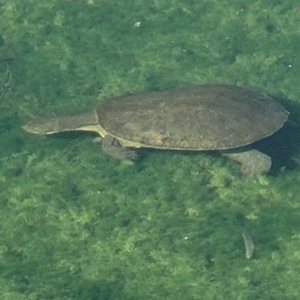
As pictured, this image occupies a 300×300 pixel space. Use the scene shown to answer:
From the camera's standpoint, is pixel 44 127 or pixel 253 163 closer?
pixel 253 163

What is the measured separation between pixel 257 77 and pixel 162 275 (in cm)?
289

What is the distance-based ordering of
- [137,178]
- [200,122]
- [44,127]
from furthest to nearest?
[44,127], [137,178], [200,122]

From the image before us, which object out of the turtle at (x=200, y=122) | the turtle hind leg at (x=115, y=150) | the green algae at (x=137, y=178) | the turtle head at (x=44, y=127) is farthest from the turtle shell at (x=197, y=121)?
the turtle head at (x=44, y=127)

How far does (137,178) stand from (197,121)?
80cm

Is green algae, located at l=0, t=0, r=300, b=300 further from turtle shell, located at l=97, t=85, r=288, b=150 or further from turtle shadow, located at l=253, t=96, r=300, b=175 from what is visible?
turtle shell, located at l=97, t=85, r=288, b=150

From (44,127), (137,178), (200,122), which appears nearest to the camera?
(200,122)

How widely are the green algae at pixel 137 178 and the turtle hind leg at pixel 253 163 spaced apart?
3.5 inches

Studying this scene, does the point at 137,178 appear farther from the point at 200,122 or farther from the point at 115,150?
the point at 200,122

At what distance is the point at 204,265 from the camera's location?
546 cm

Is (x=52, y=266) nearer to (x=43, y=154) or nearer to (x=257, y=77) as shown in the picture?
(x=43, y=154)

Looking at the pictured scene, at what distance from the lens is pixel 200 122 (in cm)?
610

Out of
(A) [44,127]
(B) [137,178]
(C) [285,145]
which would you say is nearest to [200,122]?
(B) [137,178]

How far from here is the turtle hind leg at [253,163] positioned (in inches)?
243

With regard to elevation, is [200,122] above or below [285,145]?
above
